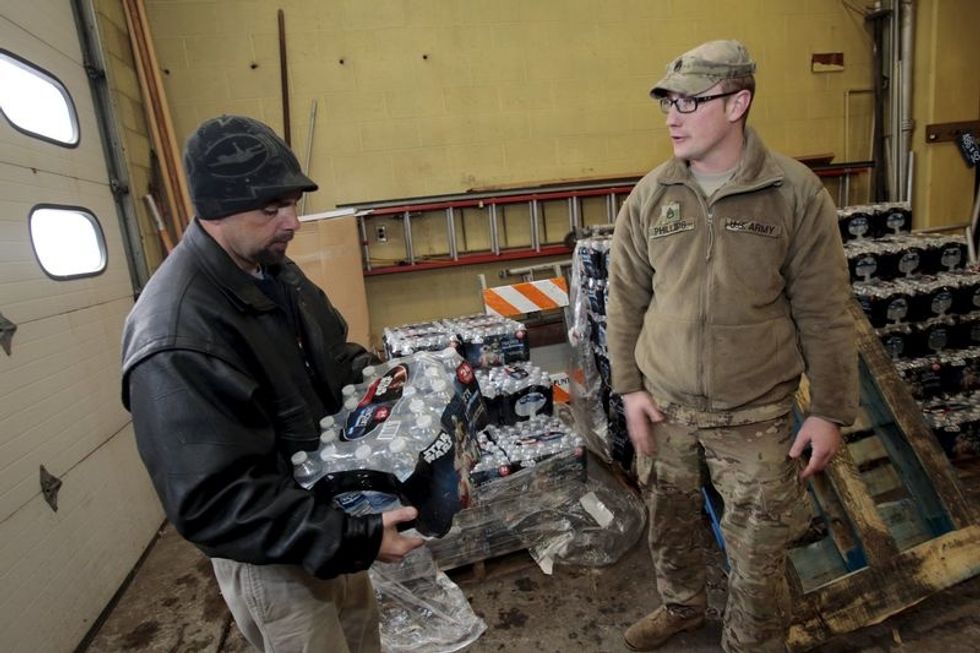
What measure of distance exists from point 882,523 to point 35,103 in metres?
4.24

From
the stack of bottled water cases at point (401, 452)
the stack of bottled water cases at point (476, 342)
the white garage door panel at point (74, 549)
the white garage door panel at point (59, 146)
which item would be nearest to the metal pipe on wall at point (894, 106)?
the stack of bottled water cases at point (476, 342)

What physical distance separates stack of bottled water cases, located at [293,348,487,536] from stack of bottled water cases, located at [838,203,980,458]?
2843 mm

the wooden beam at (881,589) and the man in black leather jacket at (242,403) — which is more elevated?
the man in black leather jacket at (242,403)

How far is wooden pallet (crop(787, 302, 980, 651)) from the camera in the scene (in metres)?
1.85

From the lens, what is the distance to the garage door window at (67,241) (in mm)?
2375

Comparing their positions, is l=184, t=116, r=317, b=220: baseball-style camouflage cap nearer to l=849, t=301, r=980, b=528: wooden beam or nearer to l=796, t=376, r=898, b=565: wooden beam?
l=796, t=376, r=898, b=565: wooden beam

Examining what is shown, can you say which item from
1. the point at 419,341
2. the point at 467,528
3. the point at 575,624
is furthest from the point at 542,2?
the point at 575,624

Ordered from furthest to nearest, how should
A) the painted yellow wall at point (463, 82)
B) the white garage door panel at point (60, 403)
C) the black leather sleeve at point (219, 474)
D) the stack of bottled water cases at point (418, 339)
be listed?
the painted yellow wall at point (463, 82), the stack of bottled water cases at point (418, 339), the white garage door panel at point (60, 403), the black leather sleeve at point (219, 474)

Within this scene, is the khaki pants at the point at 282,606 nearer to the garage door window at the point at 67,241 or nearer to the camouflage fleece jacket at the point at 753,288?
the camouflage fleece jacket at the point at 753,288

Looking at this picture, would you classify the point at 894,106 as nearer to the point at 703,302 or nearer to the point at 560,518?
the point at 703,302

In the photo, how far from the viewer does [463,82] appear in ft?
13.5

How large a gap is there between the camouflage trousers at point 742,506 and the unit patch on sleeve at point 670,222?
2.01 ft

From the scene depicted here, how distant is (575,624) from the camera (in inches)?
83.5

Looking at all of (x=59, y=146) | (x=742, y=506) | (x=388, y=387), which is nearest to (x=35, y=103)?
(x=59, y=146)
